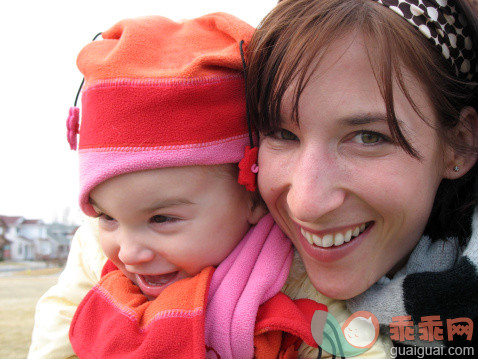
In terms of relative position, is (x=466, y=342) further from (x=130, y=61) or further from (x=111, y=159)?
(x=130, y=61)

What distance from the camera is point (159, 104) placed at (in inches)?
52.9

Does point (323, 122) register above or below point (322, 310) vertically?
above

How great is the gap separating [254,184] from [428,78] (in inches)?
23.5

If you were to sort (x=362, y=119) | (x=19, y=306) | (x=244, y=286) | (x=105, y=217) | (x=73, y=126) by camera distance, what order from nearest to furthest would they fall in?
(x=362, y=119)
(x=244, y=286)
(x=105, y=217)
(x=73, y=126)
(x=19, y=306)

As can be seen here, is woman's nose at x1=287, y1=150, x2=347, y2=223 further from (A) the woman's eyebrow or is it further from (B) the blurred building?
(B) the blurred building

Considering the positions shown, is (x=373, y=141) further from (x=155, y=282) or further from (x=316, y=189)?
(x=155, y=282)

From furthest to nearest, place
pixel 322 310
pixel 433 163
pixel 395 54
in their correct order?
pixel 322 310
pixel 433 163
pixel 395 54

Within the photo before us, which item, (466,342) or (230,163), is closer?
(466,342)

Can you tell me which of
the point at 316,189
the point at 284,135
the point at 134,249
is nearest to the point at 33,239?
the point at 134,249

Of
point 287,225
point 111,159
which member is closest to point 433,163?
point 287,225

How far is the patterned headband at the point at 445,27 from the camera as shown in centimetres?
123

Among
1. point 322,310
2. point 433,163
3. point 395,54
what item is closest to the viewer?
point 395,54

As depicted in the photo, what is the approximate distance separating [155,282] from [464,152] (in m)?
1.11

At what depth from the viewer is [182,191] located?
1369mm
